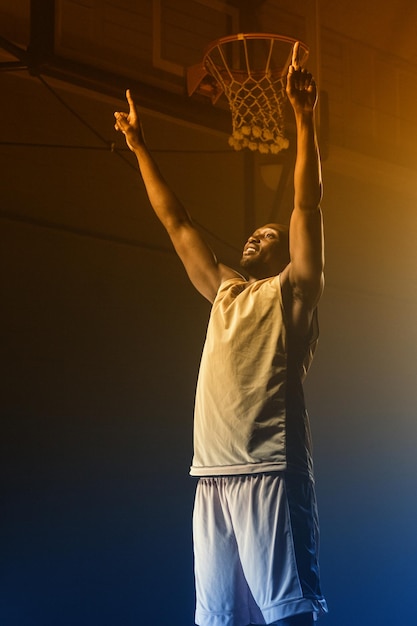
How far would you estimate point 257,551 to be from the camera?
2088 mm

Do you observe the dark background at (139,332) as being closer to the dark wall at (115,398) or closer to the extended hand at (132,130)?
the dark wall at (115,398)

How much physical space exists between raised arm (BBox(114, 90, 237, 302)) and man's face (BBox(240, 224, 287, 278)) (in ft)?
0.30

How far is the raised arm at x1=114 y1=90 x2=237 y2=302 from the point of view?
2539 mm

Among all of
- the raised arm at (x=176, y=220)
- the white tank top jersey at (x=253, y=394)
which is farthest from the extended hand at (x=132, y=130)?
the white tank top jersey at (x=253, y=394)

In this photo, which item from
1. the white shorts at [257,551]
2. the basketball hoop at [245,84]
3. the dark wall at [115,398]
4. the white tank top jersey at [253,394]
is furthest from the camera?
the basketball hoop at [245,84]

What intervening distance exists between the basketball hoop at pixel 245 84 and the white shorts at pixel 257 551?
6.29 feet

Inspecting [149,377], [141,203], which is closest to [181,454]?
[149,377]

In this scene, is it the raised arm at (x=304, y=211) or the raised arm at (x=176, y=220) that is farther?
the raised arm at (x=176, y=220)

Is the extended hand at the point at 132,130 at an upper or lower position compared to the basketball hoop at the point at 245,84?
lower

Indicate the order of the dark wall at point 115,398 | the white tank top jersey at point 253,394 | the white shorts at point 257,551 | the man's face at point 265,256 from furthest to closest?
the dark wall at point 115,398 < the man's face at point 265,256 < the white tank top jersey at point 253,394 < the white shorts at point 257,551

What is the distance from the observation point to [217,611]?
2.12 meters

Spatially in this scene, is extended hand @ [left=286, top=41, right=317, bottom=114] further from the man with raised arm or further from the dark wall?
the dark wall

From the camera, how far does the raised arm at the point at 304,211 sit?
2.14 meters

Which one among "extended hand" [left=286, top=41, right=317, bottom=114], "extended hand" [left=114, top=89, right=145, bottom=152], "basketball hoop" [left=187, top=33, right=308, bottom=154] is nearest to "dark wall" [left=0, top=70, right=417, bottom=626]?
"basketball hoop" [left=187, top=33, right=308, bottom=154]
